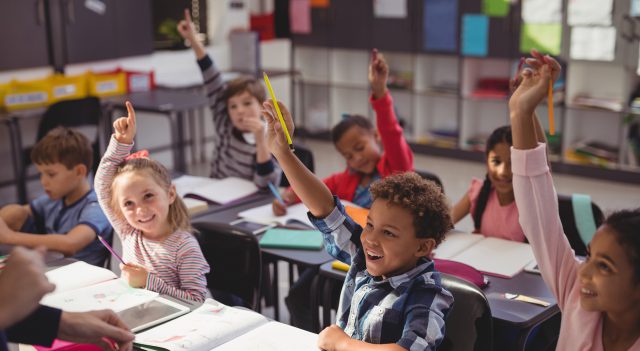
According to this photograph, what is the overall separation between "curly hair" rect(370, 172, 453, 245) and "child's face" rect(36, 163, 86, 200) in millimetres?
1498

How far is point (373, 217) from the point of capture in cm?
177

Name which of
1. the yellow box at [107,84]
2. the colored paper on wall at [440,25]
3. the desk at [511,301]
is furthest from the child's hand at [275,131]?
the colored paper on wall at [440,25]

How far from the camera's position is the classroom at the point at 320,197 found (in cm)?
174

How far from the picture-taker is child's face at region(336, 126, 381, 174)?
3.06 metres

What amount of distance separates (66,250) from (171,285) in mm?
554

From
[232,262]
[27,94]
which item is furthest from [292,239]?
[27,94]

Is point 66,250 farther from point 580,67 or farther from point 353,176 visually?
point 580,67

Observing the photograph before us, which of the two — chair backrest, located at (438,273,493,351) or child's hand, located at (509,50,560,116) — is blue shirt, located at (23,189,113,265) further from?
child's hand, located at (509,50,560,116)

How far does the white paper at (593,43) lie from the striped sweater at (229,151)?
10.5 ft

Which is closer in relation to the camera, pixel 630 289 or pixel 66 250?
pixel 630 289

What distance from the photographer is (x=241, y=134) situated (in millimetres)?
3609

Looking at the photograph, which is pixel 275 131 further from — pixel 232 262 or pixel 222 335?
pixel 232 262

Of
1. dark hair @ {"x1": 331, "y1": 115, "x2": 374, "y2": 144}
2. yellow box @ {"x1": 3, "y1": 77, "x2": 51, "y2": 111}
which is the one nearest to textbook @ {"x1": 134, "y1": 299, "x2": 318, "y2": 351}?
dark hair @ {"x1": 331, "y1": 115, "x2": 374, "y2": 144}

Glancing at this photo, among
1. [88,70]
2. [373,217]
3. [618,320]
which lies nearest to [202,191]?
[373,217]
